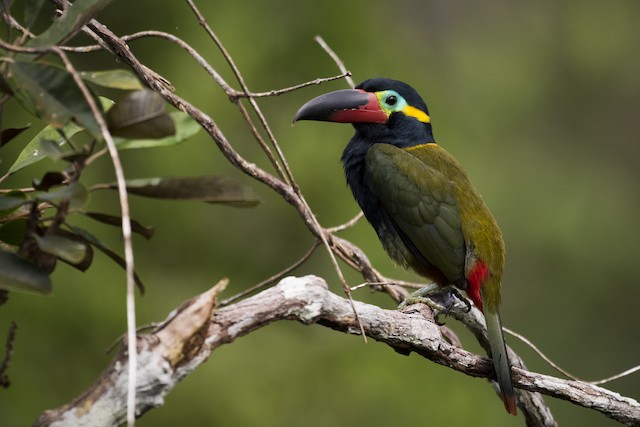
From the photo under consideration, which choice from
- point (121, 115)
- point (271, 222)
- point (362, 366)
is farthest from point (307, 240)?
point (121, 115)

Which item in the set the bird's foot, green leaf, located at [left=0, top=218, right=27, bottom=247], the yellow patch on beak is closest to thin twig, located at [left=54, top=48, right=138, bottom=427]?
green leaf, located at [left=0, top=218, right=27, bottom=247]

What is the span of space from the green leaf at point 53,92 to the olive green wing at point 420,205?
180 centimetres

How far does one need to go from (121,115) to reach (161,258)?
12.9 ft

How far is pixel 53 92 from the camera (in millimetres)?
1787

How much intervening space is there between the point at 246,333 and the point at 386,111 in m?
1.89

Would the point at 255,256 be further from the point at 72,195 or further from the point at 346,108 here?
the point at 72,195

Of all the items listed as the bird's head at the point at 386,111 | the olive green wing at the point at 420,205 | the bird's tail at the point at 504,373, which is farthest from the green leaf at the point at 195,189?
the bird's head at the point at 386,111

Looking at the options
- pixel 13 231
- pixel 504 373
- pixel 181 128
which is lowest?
pixel 504 373

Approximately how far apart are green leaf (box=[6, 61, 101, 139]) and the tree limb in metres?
0.40

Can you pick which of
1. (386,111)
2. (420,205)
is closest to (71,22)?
(420,205)

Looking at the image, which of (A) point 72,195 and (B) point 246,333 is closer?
(A) point 72,195

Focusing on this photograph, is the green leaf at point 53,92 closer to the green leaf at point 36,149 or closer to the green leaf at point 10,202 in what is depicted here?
the green leaf at point 10,202

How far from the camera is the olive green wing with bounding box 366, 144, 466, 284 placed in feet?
11.1

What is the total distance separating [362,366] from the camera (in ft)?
18.3
